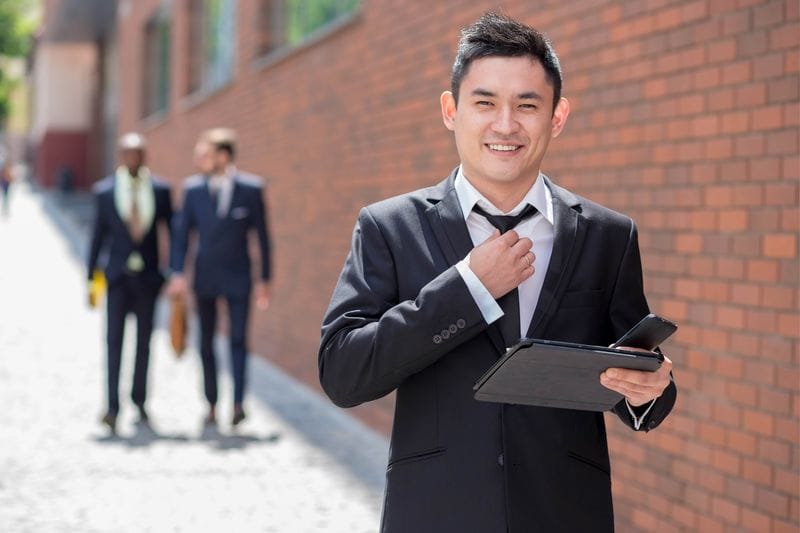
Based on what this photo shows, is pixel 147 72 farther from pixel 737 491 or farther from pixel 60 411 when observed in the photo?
pixel 737 491

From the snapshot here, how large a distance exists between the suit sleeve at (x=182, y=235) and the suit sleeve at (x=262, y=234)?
1.44 ft

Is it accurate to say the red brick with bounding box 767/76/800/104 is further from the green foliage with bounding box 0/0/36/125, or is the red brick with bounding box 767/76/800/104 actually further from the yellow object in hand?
the green foliage with bounding box 0/0/36/125

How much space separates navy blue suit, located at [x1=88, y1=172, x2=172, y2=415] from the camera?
8312 millimetres

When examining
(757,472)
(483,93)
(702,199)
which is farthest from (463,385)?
(702,199)

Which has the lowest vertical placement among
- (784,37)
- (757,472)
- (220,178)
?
(757,472)

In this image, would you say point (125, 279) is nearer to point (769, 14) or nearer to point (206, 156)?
point (206, 156)

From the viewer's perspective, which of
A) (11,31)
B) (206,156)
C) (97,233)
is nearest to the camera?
(206,156)

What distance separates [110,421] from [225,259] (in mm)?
1294

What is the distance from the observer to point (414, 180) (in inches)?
307

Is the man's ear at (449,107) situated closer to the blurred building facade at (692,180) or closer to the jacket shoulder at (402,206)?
the jacket shoulder at (402,206)

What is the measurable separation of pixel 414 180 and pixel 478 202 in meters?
5.48

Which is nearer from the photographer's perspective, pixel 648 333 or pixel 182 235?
pixel 648 333

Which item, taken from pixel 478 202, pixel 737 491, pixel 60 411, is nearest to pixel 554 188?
pixel 478 202

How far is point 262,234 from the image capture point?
8.34 metres
